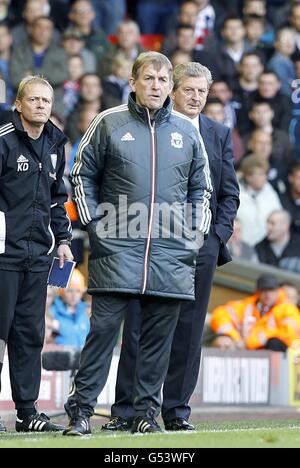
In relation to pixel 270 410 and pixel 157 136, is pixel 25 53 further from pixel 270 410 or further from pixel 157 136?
pixel 157 136

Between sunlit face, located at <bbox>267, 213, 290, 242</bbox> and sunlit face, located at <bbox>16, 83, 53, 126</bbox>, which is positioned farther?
sunlit face, located at <bbox>267, 213, 290, 242</bbox>

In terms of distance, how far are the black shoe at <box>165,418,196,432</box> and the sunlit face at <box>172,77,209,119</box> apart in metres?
1.95

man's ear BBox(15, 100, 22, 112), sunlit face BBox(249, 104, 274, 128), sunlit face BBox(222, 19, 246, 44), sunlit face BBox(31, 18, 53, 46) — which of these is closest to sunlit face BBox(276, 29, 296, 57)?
sunlit face BBox(222, 19, 246, 44)

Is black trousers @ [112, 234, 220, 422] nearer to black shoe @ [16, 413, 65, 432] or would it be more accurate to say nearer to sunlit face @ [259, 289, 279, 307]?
black shoe @ [16, 413, 65, 432]

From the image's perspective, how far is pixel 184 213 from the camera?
824 cm

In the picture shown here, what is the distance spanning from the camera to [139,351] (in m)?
8.22

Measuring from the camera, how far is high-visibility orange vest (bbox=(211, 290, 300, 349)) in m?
14.4

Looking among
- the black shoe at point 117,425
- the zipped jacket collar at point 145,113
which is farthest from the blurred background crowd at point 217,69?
the zipped jacket collar at point 145,113

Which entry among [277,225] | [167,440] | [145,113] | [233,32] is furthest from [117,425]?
[233,32]

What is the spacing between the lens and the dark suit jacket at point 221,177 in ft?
29.7

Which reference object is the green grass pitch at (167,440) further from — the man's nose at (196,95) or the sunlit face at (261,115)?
the sunlit face at (261,115)
